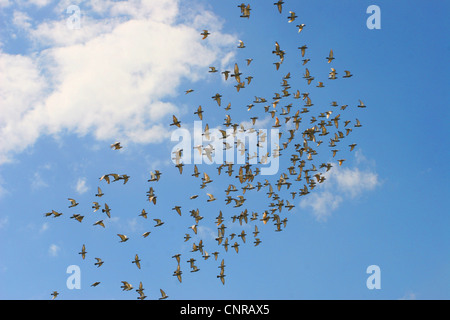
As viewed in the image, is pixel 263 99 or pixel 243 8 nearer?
pixel 243 8

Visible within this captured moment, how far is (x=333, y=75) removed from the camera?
57.2 meters

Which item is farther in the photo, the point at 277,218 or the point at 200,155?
the point at 277,218

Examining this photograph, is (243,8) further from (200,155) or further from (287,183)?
(287,183)

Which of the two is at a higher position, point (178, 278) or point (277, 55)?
point (277, 55)

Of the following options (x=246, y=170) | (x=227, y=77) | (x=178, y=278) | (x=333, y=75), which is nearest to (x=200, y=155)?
(x=246, y=170)

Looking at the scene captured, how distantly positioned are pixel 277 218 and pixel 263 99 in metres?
14.0

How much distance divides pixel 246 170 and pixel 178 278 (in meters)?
13.9

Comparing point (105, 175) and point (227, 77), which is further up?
point (227, 77)

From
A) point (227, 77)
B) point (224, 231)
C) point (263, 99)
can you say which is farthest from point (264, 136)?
point (224, 231)

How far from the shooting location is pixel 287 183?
59625mm

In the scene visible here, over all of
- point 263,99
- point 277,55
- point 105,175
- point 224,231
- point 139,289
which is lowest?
point 139,289

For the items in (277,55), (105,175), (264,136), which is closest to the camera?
(105,175)

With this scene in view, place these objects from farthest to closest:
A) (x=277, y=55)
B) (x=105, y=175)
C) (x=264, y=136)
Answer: (x=264, y=136)
(x=277, y=55)
(x=105, y=175)

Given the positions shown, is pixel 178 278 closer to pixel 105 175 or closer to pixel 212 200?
pixel 212 200
